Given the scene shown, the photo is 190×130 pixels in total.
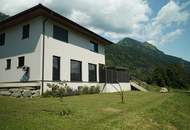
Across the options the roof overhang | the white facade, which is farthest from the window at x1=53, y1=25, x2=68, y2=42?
the roof overhang

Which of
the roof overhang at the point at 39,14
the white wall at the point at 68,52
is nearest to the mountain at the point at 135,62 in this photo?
the white wall at the point at 68,52

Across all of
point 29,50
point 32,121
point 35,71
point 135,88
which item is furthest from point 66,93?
point 135,88

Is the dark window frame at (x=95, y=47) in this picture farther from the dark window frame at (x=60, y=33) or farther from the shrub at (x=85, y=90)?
the shrub at (x=85, y=90)

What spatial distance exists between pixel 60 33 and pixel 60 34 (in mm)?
95

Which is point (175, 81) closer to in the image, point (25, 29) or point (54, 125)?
point (25, 29)

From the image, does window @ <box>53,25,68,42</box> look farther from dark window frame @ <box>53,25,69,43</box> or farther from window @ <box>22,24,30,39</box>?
window @ <box>22,24,30,39</box>

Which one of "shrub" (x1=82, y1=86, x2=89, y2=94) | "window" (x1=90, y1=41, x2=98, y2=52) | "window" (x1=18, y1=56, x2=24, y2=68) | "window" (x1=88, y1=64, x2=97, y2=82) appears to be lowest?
"shrub" (x1=82, y1=86, x2=89, y2=94)

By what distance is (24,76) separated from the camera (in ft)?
51.1

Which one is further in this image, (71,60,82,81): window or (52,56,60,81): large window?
(71,60,82,81): window

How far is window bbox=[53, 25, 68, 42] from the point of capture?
650 inches

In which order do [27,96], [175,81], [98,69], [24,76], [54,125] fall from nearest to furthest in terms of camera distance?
1. [54,125]
2. [27,96]
3. [24,76]
4. [98,69]
5. [175,81]

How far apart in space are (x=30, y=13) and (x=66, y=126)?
11.1 meters

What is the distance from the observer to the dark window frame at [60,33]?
54.2ft

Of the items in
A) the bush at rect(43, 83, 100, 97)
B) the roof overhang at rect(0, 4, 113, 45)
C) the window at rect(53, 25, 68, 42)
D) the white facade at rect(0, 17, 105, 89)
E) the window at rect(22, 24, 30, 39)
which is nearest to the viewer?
the roof overhang at rect(0, 4, 113, 45)
